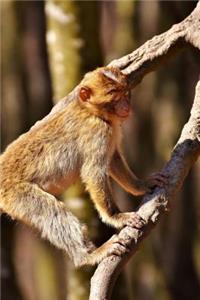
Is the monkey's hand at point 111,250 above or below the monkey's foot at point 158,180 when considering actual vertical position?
below

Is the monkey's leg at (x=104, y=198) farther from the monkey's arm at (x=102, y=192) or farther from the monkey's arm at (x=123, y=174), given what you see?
the monkey's arm at (x=123, y=174)

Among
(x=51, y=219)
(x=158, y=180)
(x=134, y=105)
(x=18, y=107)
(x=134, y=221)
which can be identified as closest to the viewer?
(x=134, y=221)

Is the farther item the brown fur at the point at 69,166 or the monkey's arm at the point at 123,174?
the monkey's arm at the point at 123,174

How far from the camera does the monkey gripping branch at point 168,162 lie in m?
4.86

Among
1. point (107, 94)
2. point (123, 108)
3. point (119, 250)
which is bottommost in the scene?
point (119, 250)

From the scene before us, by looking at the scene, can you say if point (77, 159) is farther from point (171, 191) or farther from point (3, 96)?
point (3, 96)

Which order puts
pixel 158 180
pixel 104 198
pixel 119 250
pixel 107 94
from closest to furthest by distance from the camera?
1. pixel 119 250
2. pixel 158 180
3. pixel 104 198
4. pixel 107 94

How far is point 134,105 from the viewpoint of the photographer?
12.2 meters

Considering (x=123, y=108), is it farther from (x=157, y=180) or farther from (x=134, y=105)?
(x=134, y=105)

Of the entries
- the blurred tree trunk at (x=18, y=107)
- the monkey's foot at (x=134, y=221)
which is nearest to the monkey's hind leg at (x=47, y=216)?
the monkey's foot at (x=134, y=221)

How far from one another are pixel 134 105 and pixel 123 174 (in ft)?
20.2

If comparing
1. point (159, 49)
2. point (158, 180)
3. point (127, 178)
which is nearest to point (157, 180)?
point (158, 180)

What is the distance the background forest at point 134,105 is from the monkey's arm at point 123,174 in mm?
2049

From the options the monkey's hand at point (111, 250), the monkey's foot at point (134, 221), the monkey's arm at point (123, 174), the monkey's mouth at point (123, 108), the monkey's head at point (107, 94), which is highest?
the monkey's head at point (107, 94)
